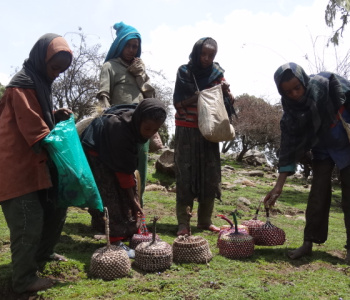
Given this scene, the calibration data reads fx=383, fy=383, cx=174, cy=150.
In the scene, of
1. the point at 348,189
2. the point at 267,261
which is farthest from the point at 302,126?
the point at 267,261

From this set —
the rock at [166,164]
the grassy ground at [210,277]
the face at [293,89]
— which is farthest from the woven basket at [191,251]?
the rock at [166,164]

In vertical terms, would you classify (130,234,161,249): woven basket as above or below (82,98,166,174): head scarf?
below

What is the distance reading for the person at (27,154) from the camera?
9.91 feet

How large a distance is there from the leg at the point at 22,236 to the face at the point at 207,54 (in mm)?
2882

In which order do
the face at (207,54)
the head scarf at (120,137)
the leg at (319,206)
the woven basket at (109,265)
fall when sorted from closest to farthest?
the woven basket at (109,265) → the head scarf at (120,137) → the leg at (319,206) → the face at (207,54)

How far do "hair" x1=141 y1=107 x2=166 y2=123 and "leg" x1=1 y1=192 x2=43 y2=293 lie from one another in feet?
4.26

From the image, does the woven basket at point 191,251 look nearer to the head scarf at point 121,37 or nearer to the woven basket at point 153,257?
the woven basket at point 153,257

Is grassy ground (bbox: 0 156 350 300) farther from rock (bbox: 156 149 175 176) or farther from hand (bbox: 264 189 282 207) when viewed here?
rock (bbox: 156 149 175 176)

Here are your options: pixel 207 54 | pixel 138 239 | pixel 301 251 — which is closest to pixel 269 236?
pixel 301 251

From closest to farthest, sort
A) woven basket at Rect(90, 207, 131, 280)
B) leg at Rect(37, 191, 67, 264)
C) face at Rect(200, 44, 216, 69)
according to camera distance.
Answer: woven basket at Rect(90, 207, 131, 280), leg at Rect(37, 191, 67, 264), face at Rect(200, 44, 216, 69)

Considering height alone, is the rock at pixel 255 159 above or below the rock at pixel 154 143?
below

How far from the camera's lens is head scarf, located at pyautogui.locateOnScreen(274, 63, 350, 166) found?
403 cm

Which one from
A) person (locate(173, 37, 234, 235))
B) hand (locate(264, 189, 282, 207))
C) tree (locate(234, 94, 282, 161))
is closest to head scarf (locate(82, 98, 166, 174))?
person (locate(173, 37, 234, 235))

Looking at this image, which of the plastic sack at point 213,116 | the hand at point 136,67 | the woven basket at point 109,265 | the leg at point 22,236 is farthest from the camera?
the hand at point 136,67
